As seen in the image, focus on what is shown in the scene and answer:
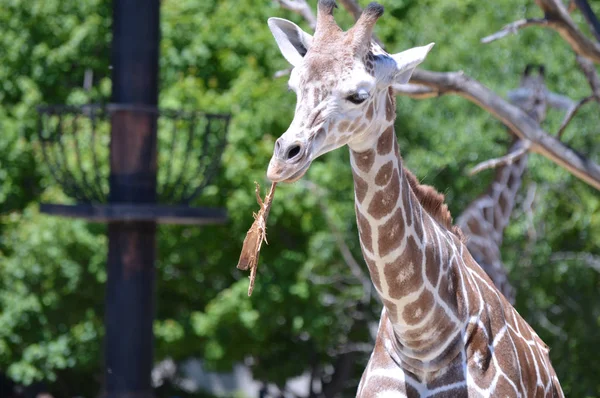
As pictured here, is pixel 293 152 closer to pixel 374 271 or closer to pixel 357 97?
pixel 357 97

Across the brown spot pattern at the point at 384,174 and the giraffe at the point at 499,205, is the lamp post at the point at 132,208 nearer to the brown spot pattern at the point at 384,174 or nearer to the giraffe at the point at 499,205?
the giraffe at the point at 499,205

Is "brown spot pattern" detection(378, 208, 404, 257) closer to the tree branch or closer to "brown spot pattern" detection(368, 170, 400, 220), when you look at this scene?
"brown spot pattern" detection(368, 170, 400, 220)

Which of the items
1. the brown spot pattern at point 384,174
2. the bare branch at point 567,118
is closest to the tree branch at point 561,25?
the bare branch at point 567,118

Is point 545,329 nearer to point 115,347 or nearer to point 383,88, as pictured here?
point 115,347

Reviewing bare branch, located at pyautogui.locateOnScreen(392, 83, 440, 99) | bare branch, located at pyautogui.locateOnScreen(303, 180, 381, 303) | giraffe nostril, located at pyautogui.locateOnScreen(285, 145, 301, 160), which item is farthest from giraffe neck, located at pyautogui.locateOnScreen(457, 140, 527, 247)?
giraffe nostril, located at pyautogui.locateOnScreen(285, 145, 301, 160)

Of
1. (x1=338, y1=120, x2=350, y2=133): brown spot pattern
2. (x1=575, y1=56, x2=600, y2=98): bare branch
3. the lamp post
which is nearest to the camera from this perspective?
(x1=338, y1=120, x2=350, y2=133): brown spot pattern

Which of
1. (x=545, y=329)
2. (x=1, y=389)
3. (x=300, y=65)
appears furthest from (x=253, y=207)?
(x=300, y=65)

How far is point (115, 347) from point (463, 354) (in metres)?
3.35

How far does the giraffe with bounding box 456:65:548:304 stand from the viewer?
909 centimetres

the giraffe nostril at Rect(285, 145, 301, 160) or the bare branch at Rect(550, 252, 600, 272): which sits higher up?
the giraffe nostril at Rect(285, 145, 301, 160)

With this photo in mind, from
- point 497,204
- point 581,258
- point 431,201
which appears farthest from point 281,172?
point 581,258

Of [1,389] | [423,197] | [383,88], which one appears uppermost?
[383,88]

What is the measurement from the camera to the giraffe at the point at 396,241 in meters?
3.69

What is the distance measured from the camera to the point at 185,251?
12.4 m
